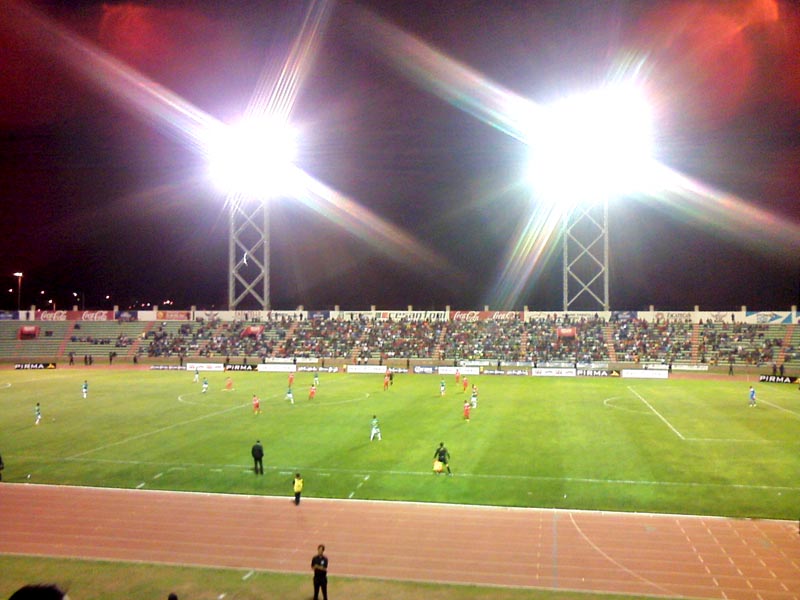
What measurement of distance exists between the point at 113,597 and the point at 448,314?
195ft

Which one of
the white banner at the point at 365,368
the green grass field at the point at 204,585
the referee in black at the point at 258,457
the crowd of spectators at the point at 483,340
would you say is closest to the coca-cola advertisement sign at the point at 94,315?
the crowd of spectators at the point at 483,340

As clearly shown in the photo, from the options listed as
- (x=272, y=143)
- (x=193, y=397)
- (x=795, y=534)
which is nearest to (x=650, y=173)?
(x=272, y=143)

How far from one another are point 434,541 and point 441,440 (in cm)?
1108

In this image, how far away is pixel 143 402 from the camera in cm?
3803

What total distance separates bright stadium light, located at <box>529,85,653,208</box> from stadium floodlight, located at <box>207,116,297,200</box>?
80.5 ft

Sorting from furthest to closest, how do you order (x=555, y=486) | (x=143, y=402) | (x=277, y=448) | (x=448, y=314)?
(x=448, y=314)
(x=143, y=402)
(x=277, y=448)
(x=555, y=486)

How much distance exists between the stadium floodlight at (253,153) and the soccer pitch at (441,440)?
2776 cm

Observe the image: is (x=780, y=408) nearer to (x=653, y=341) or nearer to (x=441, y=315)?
(x=653, y=341)

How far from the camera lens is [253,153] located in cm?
6353

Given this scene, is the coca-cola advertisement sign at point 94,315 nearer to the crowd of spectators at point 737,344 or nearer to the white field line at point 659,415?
the white field line at point 659,415

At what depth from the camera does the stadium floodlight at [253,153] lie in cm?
6178

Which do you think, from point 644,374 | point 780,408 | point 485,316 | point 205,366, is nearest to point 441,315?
point 485,316

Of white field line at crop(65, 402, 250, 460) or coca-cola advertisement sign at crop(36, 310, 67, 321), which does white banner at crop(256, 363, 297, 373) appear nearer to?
white field line at crop(65, 402, 250, 460)

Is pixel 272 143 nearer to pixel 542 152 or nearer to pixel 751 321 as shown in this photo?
pixel 542 152
